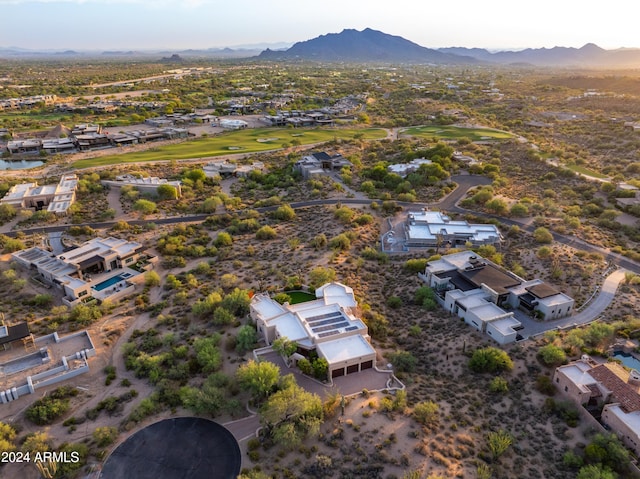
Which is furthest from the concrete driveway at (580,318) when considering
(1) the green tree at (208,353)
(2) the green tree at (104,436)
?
(2) the green tree at (104,436)

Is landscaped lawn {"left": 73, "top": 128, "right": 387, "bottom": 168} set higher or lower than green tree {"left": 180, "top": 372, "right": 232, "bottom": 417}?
higher

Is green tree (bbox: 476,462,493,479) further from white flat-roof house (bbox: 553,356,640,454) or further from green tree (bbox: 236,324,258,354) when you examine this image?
green tree (bbox: 236,324,258,354)

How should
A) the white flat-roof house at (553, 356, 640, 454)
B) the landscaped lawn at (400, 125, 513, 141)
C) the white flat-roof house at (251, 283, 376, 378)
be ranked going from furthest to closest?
1. the landscaped lawn at (400, 125, 513, 141)
2. the white flat-roof house at (251, 283, 376, 378)
3. the white flat-roof house at (553, 356, 640, 454)

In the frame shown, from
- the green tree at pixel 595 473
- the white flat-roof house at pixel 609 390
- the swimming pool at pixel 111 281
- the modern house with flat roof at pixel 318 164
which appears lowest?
the swimming pool at pixel 111 281

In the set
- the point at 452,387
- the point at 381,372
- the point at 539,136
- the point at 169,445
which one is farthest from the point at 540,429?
the point at 539,136

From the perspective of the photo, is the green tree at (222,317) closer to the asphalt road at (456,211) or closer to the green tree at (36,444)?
the green tree at (36,444)

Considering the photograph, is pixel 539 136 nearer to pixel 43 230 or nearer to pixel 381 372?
pixel 381 372

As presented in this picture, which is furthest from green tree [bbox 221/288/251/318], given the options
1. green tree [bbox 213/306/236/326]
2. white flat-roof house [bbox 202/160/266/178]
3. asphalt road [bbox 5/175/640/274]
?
white flat-roof house [bbox 202/160/266/178]
